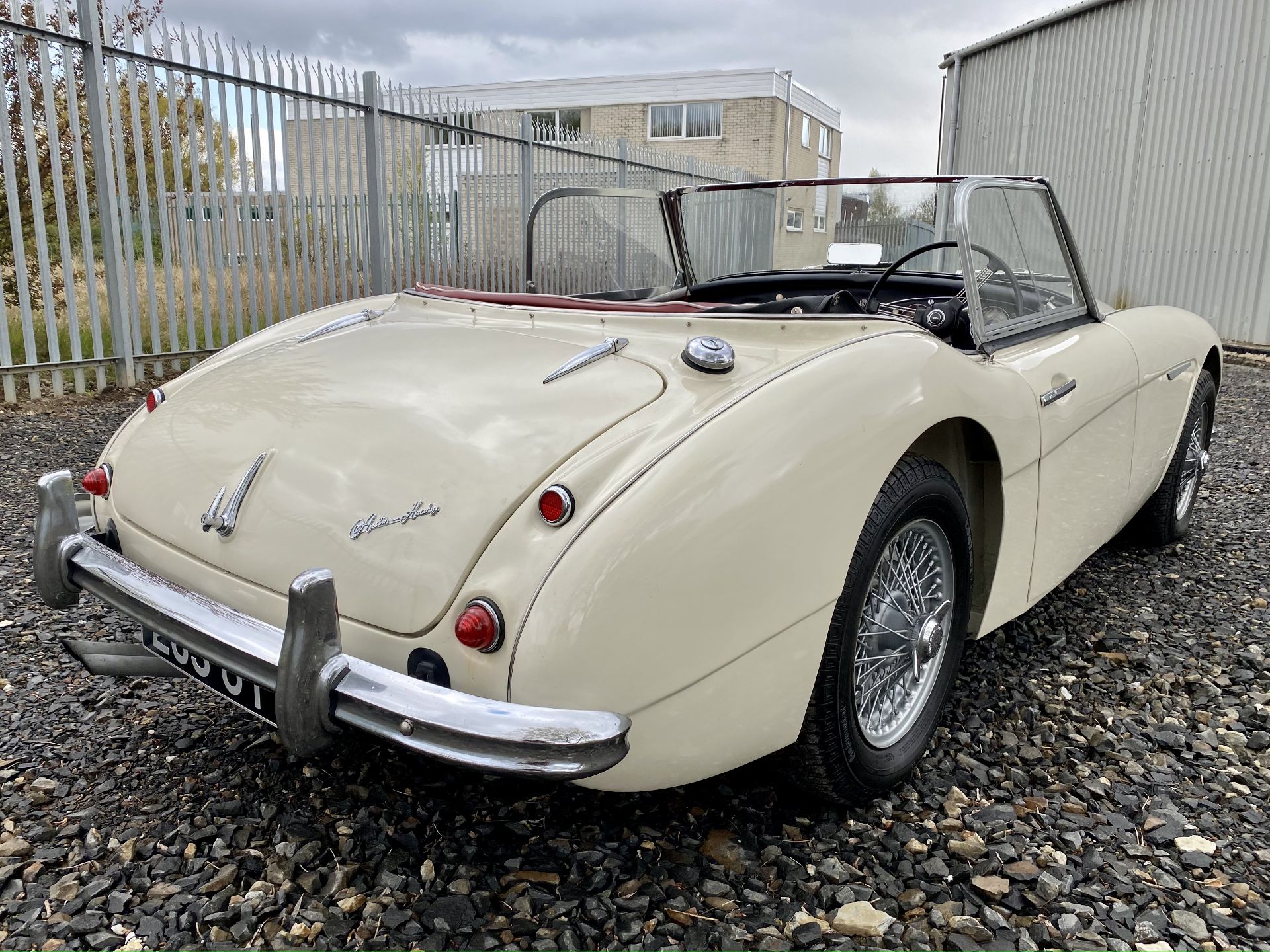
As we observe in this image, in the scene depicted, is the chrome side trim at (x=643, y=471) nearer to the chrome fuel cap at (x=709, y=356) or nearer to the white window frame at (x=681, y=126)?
the chrome fuel cap at (x=709, y=356)

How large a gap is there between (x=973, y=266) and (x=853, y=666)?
3.88 feet

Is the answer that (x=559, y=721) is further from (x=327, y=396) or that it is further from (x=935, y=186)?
(x=935, y=186)

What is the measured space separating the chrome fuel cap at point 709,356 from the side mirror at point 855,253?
142 cm

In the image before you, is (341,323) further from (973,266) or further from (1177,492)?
(1177,492)

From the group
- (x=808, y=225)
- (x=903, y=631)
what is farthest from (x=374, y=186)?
(x=903, y=631)

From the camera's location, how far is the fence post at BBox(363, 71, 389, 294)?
8078mm

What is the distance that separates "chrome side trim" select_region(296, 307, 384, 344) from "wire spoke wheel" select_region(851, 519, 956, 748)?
1.63 metres

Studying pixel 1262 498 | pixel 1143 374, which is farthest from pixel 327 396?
pixel 1262 498

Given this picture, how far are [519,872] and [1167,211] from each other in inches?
475

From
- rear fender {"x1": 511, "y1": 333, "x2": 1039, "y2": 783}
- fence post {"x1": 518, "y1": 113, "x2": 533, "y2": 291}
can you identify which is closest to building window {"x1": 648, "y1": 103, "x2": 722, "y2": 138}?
fence post {"x1": 518, "y1": 113, "x2": 533, "y2": 291}

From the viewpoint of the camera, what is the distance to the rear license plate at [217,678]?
1.78m

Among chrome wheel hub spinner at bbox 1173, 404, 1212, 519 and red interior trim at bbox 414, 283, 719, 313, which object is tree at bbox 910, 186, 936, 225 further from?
chrome wheel hub spinner at bbox 1173, 404, 1212, 519

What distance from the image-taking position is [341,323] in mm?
2703

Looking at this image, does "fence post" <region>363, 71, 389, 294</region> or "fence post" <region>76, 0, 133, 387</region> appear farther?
"fence post" <region>363, 71, 389, 294</region>
